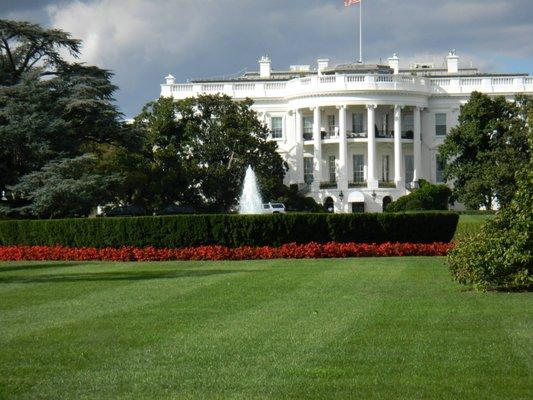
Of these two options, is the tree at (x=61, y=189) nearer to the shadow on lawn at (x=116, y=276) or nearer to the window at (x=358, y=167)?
the shadow on lawn at (x=116, y=276)

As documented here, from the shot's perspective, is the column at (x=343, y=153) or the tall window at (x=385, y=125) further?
the tall window at (x=385, y=125)

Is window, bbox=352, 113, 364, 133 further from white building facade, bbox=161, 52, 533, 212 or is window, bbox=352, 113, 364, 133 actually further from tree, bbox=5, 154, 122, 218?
tree, bbox=5, 154, 122, 218

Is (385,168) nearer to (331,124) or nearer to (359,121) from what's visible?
(359,121)

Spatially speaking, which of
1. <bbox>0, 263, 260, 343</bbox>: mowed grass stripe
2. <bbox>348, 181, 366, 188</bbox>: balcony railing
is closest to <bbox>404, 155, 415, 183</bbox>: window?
<bbox>348, 181, 366, 188</bbox>: balcony railing

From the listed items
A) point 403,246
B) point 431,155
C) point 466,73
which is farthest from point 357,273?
point 466,73

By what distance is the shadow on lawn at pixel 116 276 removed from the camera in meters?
21.8

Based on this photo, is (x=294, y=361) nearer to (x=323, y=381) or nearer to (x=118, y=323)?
(x=323, y=381)

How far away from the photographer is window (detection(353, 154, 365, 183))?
7594 cm

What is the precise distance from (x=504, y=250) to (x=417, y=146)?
5905cm

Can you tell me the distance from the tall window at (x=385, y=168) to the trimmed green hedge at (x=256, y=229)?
45.0 m

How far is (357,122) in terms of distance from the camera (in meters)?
76.9

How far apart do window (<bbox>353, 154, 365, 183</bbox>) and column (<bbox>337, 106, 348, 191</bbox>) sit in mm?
2135

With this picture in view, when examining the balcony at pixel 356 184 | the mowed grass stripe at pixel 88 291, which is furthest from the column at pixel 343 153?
the mowed grass stripe at pixel 88 291

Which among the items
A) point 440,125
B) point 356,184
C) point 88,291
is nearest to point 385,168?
point 356,184
